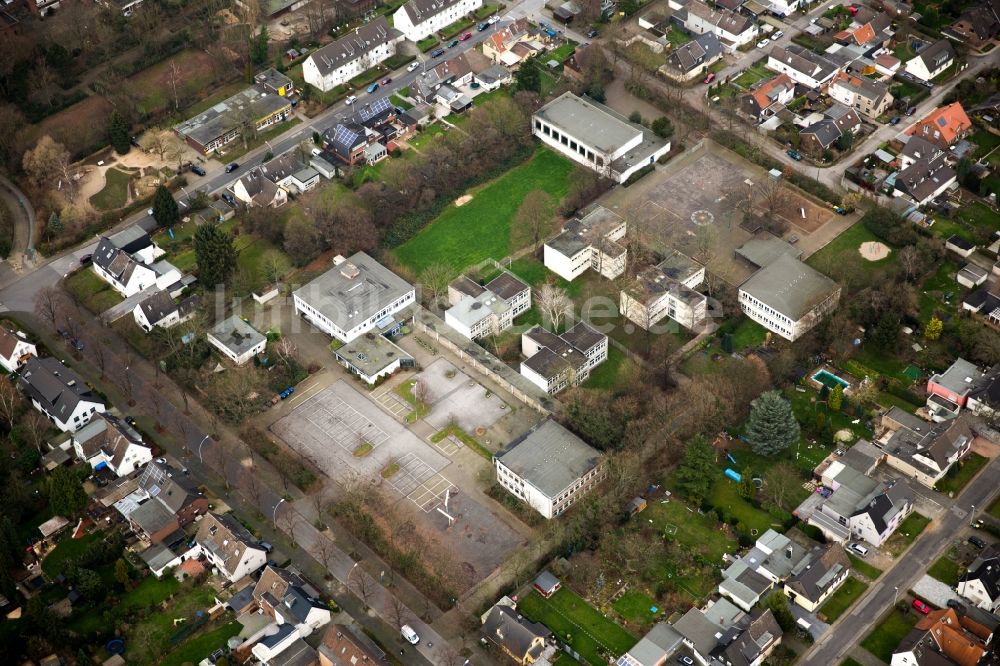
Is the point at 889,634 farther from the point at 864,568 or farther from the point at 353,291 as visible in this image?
the point at 353,291

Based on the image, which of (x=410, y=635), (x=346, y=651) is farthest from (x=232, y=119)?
(x=346, y=651)

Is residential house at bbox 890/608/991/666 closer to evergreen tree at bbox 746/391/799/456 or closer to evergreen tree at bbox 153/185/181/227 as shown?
evergreen tree at bbox 746/391/799/456

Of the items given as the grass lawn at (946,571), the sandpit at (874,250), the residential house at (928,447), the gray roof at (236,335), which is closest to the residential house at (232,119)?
the gray roof at (236,335)

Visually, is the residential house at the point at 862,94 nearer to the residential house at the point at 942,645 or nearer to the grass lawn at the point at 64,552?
the residential house at the point at 942,645

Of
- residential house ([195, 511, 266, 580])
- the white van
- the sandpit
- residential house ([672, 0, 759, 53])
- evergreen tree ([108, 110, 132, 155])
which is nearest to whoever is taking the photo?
the white van

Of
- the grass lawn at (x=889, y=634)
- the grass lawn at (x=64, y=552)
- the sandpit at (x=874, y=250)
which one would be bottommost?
the grass lawn at (x=889, y=634)

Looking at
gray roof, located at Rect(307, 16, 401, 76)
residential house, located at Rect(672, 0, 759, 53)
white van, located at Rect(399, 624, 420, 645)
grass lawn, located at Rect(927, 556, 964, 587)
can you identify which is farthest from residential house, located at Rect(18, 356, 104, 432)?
residential house, located at Rect(672, 0, 759, 53)

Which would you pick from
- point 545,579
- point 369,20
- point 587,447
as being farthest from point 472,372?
point 369,20
